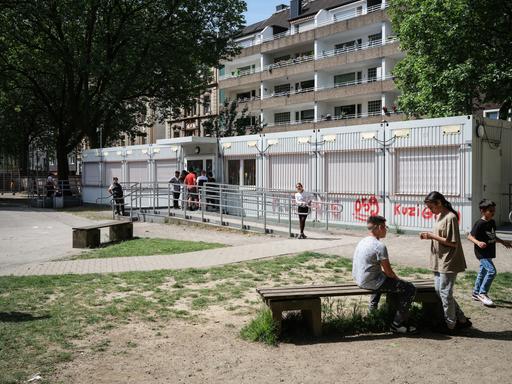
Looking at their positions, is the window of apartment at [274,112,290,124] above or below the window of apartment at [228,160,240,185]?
above

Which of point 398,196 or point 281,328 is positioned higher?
point 398,196

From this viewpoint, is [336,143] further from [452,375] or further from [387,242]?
[452,375]

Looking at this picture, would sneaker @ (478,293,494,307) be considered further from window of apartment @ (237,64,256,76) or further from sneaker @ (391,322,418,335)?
window of apartment @ (237,64,256,76)

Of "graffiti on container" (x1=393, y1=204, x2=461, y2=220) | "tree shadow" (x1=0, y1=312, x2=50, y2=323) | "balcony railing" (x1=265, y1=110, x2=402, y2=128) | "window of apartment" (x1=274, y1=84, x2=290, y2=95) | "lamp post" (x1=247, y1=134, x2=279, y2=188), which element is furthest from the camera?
"window of apartment" (x1=274, y1=84, x2=290, y2=95)

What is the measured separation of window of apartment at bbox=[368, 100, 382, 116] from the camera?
1782 inches

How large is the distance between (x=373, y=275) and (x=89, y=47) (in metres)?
29.4

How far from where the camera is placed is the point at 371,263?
631cm

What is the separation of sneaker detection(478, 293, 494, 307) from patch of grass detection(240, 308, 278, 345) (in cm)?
313

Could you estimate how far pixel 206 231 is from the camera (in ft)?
56.9

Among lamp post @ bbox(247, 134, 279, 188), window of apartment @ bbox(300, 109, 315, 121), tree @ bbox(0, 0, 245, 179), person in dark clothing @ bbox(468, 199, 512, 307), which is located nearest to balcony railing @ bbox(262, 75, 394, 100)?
window of apartment @ bbox(300, 109, 315, 121)

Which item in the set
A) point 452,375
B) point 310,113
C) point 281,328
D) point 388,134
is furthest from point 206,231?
point 310,113

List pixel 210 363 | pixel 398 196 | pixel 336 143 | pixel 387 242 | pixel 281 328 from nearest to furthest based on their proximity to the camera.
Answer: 1. pixel 210 363
2. pixel 281 328
3. pixel 387 242
4. pixel 398 196
5. pixel 336 143

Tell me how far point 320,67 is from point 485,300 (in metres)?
43.0

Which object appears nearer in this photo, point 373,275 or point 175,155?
point 373,275
